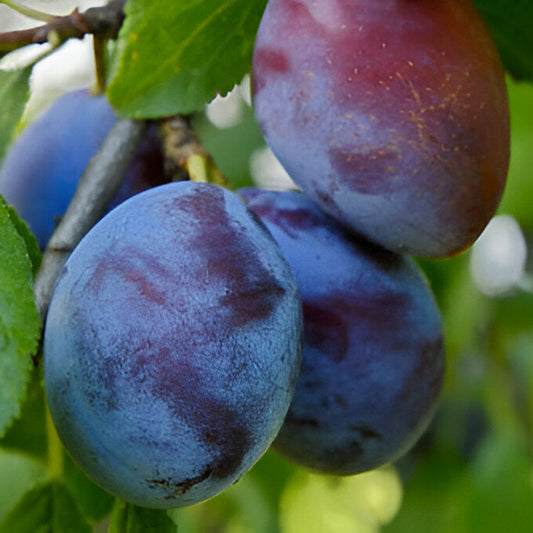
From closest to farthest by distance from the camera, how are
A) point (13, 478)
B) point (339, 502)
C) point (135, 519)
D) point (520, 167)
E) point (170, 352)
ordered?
point (170, 352), point (135, 519), point (13, 478), point (520, 167), point (339, 502)

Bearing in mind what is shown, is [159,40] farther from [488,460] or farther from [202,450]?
[488,460]

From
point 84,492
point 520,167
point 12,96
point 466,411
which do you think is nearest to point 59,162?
point 12,96

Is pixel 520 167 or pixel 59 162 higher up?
pixel 59 162

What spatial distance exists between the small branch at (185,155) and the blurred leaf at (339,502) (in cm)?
77

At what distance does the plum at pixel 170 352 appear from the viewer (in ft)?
1.72

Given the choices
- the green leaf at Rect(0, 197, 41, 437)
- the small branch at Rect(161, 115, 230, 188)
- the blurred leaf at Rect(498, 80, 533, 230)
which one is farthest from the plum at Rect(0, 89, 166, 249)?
the blurred leaf at Rect(498, 80, 533, 230)

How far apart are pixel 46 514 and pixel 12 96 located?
0.36 metres

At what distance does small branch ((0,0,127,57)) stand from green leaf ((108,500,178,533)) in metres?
0.36

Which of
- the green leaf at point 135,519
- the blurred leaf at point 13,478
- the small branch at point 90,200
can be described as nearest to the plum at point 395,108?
the small branch at point 90,200

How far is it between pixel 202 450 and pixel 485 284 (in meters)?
0.96

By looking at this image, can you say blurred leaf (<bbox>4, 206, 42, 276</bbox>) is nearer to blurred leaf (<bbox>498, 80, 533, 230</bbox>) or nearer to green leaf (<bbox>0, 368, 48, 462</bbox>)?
green leaf (<bbox>0, 368, 48, 462</bbox>)

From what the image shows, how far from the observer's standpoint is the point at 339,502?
161 centimetres

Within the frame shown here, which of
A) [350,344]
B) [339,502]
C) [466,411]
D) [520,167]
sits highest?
[350,344]

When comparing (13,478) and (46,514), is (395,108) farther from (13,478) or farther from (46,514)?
(13,478)
